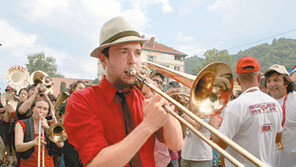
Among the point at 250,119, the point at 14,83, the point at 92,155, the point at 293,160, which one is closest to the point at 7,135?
the point at 14,83

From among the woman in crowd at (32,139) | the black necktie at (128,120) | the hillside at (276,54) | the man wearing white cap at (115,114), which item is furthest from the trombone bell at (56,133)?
the hillside at (276,54)

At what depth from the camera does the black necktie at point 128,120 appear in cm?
141

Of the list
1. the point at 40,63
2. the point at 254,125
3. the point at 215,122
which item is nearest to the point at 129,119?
the point at 254,125

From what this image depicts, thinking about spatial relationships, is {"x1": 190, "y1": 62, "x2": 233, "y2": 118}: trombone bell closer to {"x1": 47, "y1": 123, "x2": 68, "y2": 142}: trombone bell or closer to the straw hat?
the straw hat

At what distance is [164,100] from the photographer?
1251 millimetres

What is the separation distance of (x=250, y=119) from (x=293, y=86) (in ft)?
6.36

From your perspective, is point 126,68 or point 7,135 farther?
point 7,135

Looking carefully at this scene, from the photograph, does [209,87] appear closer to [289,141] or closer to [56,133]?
[289,141]

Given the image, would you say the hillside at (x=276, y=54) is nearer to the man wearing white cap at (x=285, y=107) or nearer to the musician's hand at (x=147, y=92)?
→ the man wearing white cap at (x=285, y=107)

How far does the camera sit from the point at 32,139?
326 cm

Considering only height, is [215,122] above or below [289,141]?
above

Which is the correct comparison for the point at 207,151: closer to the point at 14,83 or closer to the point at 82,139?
the point at 82,139

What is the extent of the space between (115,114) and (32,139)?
8.52 feet

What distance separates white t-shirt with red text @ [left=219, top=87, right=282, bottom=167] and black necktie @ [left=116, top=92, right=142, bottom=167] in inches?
58.9
